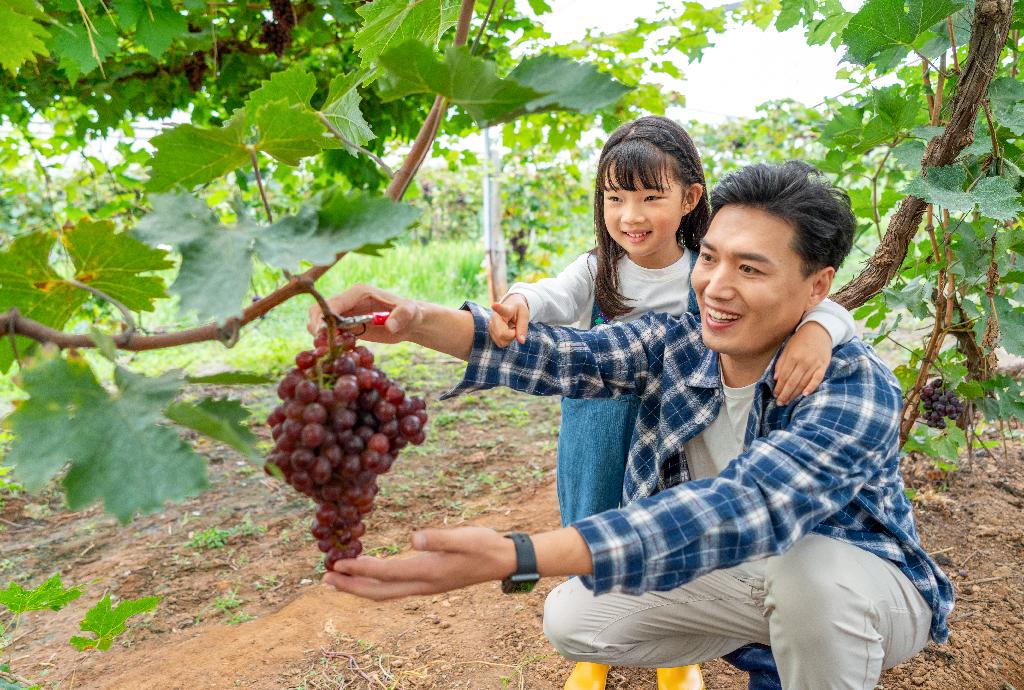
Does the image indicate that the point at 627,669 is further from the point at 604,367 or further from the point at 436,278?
the point at 436,278

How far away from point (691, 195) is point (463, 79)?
63.8 inches

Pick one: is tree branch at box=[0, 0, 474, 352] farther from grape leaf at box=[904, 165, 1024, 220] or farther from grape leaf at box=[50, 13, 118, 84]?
grape leaf at box=[50, 13, 118, 84]

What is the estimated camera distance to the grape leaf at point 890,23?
6.09ft

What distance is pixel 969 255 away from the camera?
2.42 m

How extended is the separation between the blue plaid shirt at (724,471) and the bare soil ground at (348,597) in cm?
68

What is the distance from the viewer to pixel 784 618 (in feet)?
5.17

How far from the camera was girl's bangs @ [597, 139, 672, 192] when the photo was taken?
2.18m

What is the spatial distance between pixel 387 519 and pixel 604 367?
5.86ft

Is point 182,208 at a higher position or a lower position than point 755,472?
higher

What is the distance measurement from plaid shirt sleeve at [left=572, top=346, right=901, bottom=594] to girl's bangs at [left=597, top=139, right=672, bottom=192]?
2.87 ft

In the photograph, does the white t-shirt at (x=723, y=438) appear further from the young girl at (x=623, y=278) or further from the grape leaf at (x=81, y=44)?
the grape leaf at (x=81, y=44)

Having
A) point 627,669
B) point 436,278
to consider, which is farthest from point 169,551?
point 436,278

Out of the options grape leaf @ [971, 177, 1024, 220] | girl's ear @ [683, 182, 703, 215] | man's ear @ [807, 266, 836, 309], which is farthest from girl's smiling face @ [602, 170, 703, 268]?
grape leaf @ [971, 177, 1024, 220]

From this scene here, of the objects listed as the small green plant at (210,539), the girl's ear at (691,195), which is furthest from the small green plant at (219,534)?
the girl's ear at (691,195)
